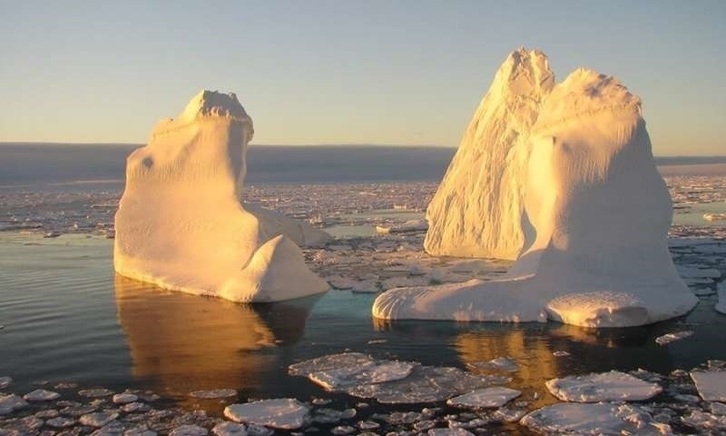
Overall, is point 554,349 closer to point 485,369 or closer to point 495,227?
point 485,369

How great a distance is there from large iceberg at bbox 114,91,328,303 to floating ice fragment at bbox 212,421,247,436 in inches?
200

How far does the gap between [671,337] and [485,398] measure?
3330 millimetres

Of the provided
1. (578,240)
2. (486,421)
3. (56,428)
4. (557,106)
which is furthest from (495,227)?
(56,428)

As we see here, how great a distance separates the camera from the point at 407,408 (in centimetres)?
648

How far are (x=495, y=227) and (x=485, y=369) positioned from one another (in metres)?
8.01

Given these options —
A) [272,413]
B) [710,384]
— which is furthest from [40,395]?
[710,384]

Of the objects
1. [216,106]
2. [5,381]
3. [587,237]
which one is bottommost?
[5,381]

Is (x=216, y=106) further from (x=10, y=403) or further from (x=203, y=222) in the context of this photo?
(x=10, y=403)

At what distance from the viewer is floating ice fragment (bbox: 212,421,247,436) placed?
19.5ft

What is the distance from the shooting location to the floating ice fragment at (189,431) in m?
5.91

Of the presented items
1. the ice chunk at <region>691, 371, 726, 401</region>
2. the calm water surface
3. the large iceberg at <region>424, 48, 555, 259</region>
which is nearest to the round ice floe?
the calm water surface

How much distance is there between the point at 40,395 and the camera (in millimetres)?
6977

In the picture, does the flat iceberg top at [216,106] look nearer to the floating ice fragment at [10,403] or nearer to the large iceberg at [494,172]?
the large iceberg at [494,172]

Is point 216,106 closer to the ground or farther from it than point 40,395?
farther from it
